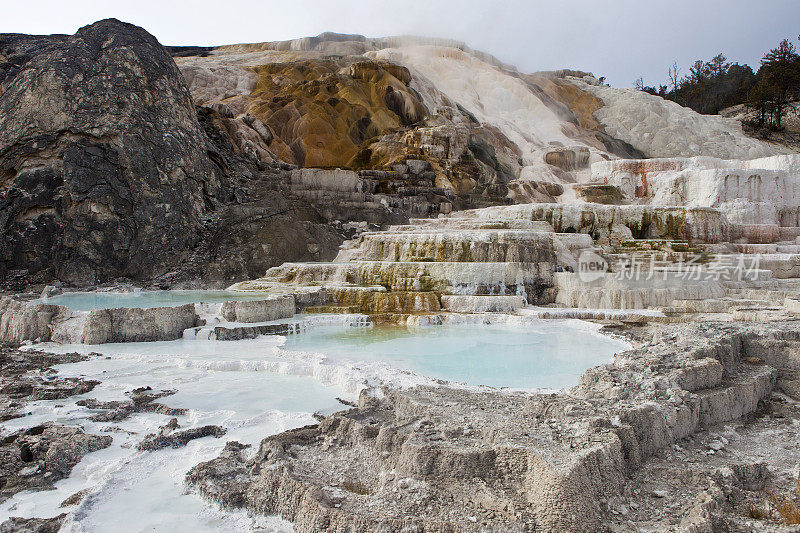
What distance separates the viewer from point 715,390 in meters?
4.16

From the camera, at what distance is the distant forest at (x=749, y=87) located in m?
28.6

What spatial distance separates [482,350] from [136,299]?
7.49m

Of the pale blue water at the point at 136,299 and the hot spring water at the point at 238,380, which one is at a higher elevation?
the pale blue water at the point at 136,299

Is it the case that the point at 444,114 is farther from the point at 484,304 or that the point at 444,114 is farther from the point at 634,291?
the point at 484,304

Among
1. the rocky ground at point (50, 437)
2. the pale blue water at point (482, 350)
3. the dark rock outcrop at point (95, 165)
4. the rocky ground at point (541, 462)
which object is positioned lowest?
the pale blue water at point (482, 350)

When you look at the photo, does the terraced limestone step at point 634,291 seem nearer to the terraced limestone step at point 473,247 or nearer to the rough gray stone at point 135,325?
the terraced limestone step at point 473,247

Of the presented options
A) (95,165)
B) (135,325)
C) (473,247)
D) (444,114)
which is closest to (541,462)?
(135,325)

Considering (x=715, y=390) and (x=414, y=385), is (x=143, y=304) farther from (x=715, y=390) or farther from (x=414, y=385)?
(x=715, y=390)

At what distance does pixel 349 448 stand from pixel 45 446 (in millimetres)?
2020

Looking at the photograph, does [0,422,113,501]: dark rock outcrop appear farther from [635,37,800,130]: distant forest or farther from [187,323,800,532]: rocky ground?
[635,37,800,130]: distant forest

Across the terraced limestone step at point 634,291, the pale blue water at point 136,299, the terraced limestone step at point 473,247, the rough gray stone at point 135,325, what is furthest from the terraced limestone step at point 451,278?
the rough gray stone at point 135,325

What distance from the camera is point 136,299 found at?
1084cm

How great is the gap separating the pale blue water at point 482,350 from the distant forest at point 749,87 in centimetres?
2832

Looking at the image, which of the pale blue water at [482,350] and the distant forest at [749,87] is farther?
the distant forest at [749,87]
